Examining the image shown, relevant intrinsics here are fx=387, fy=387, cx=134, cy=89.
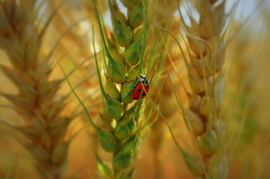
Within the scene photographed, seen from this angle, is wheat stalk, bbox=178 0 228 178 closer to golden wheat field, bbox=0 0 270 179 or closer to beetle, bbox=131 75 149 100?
golden wheat field, bbox=0 0 270 179

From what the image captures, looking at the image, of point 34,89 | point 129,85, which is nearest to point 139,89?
point 129,85

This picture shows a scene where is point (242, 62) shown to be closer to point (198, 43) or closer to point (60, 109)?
point (198, 43)

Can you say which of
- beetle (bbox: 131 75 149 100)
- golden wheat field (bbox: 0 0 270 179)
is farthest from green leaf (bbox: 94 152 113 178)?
beetle (bbox: 131 75 149 100)

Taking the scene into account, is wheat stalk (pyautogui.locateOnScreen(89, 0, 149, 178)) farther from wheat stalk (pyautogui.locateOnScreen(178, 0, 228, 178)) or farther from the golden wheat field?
wheat stalk (pyautogui.locateOnScreen(178, 0, 228, 178))

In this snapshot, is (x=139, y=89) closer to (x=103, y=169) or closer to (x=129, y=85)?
(x=129, y=85)

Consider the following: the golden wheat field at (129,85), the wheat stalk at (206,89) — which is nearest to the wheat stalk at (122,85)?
the golden wheat field at (129,85)

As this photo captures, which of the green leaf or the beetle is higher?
the beetle

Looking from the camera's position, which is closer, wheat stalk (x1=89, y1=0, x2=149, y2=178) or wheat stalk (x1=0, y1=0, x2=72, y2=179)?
wheat stalk (x1=89, y1=0, x2=149, y2=178)


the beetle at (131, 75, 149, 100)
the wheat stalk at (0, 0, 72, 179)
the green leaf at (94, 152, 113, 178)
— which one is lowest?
the green leaf at (94, 152, 113, 178)
